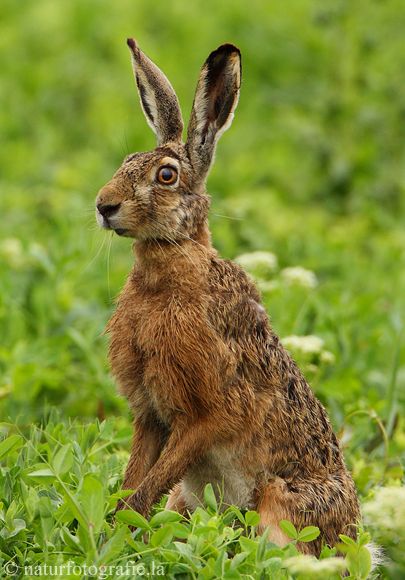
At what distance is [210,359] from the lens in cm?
426

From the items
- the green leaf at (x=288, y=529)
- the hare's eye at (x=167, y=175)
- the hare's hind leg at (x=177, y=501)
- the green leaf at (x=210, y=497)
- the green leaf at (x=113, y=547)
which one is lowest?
the green leaf at (x=113, y=547)

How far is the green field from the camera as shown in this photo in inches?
156

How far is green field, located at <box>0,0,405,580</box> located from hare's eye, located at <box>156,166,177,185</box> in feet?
1.51

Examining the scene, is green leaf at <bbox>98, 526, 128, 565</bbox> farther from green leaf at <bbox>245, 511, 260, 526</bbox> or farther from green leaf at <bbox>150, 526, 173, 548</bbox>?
green leaf at <bbox>245, 511, 260, 526</bbox>

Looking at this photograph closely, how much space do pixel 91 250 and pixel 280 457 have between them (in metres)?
3.17

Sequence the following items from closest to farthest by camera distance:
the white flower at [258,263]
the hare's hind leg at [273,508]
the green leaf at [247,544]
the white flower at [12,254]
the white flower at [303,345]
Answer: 1. the green leaf at [247,544]
2. the hare's hind leg at [273,508]
3. the white flower at [303,345]
4. the white flower at [258,263]
5. the white flower at [12,254]

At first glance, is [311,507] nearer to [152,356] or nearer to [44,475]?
[152,356]

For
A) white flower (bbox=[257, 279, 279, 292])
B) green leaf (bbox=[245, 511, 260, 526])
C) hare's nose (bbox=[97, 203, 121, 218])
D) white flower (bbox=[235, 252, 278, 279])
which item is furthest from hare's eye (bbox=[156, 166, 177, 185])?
white flower (bbox=[235, 252, 278, 279])

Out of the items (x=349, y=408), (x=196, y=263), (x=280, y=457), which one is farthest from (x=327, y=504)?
(x=349, y=408)

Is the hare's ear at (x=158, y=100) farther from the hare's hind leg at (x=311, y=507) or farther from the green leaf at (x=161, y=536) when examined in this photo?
the green leaf at (x=161, y=536)

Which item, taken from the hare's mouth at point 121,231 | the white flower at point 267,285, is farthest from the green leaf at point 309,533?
the white flower at point 267,285

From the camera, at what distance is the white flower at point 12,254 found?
6953mm

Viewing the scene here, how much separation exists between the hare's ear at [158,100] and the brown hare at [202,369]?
0.09m

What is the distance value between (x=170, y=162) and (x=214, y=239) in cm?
338
